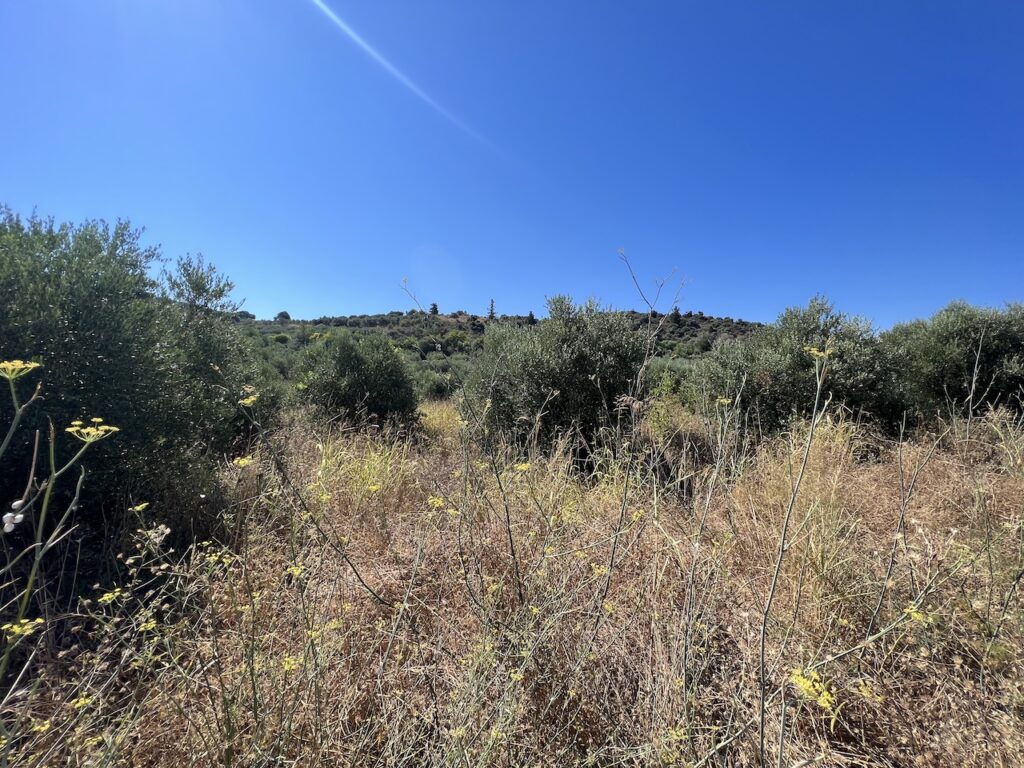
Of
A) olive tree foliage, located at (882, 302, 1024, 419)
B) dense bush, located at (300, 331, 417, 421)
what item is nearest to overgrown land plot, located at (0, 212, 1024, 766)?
olive tree foliage, located at (882, 302, 1024, 419)

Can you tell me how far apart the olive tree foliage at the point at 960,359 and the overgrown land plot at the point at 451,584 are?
137cm

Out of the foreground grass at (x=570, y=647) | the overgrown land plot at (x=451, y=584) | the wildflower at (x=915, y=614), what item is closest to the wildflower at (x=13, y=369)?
the overgrown land plot at (x=451, y=584)

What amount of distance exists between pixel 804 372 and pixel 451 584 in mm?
5737

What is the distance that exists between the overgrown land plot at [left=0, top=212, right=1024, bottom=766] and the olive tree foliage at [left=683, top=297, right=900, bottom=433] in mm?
181

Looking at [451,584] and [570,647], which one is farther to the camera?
[451,584]

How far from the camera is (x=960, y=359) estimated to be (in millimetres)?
6148

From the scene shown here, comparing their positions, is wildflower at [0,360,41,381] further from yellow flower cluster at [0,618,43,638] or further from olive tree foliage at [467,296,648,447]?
olive tree foliage at [467,296,648,447]

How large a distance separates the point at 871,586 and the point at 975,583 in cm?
54

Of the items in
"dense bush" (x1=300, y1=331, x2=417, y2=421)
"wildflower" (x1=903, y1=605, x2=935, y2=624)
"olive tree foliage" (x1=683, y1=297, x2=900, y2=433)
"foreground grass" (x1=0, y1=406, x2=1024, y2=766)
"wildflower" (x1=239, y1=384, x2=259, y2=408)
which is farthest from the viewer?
"dense bush" (x1=300, y1=331, x2=417, y2=421)

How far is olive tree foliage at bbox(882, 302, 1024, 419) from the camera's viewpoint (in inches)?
237

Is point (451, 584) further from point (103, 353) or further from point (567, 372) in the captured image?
point (567, 372)

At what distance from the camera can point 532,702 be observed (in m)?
1.76

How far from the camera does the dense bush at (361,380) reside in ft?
27.2

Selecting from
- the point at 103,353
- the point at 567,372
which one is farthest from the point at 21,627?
the point at 567,372
